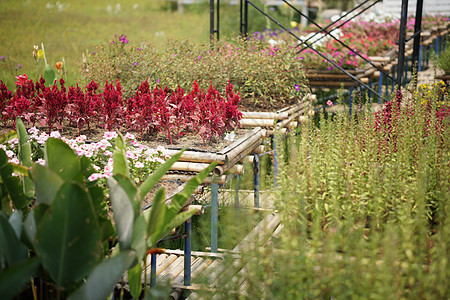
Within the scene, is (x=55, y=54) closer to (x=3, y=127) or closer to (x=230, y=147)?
(x=3, y=127)

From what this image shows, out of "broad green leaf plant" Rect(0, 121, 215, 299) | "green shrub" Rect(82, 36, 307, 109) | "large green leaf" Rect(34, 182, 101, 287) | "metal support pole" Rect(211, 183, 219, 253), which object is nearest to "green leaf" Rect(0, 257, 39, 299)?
"broad green leaf plant" Rect(0, 121, 215, 299)

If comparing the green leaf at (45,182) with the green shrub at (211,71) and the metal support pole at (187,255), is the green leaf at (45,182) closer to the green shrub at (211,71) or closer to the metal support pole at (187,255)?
the metal support pole at (187,255)

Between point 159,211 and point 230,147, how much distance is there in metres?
1.94

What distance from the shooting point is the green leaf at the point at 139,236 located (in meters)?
2.35

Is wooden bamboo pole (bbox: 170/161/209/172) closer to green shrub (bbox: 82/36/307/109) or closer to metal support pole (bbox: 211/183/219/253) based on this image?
metal support pole (bbox: 211/183/219/253)

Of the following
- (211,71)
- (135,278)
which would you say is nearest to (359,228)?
(135,278)

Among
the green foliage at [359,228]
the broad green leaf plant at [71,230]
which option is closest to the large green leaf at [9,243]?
the broad green leaf plant at [71,230]

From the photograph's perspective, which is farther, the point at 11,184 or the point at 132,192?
the point at 11,184

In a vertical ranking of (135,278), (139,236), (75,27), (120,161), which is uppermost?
(75,27)

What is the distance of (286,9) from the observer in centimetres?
1912

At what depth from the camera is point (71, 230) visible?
214cm

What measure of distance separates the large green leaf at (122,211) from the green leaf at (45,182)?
0.23 m

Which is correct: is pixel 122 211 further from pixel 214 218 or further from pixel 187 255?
pixel 214 218

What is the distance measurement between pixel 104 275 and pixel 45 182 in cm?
49
